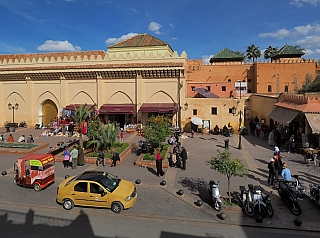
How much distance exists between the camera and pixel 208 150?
17.7m

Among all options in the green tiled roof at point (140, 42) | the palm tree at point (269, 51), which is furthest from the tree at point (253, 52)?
the green tiled roof at point (140, 42)

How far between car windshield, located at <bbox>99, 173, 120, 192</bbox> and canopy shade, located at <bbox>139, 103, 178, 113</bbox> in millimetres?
15294

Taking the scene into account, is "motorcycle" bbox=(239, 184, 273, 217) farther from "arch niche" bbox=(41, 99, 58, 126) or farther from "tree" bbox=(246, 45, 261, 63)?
"tree" bbox=(246, 45, 261, 63)

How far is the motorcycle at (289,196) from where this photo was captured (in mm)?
8281

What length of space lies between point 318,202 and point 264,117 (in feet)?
66.0

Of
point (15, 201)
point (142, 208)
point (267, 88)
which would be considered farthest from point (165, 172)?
point (267, 88)

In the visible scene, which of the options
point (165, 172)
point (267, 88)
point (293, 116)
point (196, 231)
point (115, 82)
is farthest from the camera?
point (267, 88)

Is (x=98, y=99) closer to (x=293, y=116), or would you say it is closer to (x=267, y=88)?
(x=293, y=116)

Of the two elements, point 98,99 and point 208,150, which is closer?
point 208,150

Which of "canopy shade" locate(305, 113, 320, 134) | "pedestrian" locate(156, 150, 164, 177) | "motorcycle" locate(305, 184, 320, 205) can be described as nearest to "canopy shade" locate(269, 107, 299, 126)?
"canopy shade" locate(305, 113, 320, 134)

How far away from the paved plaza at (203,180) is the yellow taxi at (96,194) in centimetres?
49

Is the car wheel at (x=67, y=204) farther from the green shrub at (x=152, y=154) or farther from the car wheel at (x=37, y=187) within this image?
the green shrub at (x=152, y=154)

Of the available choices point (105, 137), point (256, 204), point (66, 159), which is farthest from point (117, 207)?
point (105, 137)

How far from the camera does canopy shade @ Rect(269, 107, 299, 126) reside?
17547mm
